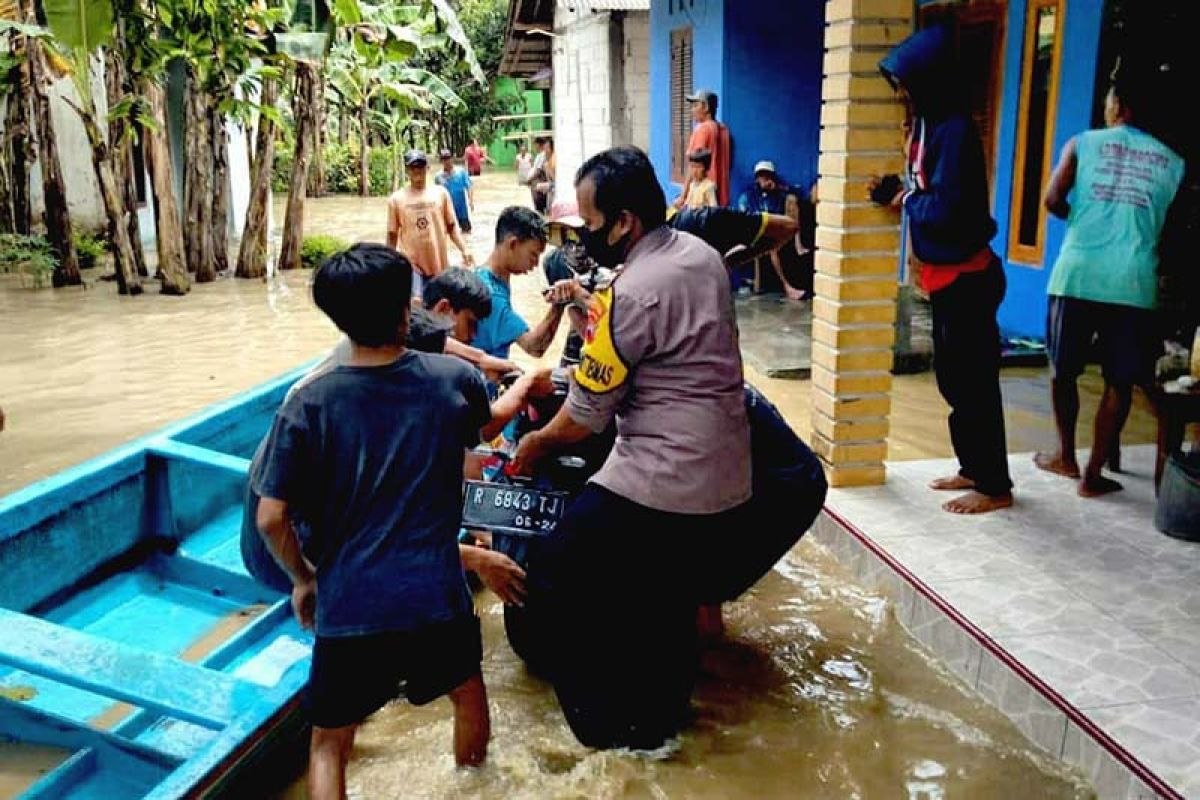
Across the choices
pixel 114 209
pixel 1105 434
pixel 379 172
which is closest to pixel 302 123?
pixel 114 209

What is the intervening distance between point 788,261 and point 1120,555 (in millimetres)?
7742

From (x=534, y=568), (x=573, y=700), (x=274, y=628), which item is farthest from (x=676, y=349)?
(x=274, y=628)

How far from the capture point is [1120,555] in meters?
4.20

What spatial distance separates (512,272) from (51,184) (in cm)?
1036

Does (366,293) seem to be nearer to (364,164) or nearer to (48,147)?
(48,147)

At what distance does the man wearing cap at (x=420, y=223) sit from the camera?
834 centimetres

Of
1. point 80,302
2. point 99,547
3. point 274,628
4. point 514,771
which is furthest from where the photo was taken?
point 80,302

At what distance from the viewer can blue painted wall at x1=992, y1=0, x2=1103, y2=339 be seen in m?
7.23

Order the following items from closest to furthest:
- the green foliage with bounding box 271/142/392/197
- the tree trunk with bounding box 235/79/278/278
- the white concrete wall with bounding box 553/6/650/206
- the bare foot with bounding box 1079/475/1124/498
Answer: the bare foot with bounding box 1079/475/1124/498 < the tree trunk with bounding box 235/79/278/278 < the white concrete wall with bounding box 553/6/650/206 < the green foliage with bounding box 271/142/392/197

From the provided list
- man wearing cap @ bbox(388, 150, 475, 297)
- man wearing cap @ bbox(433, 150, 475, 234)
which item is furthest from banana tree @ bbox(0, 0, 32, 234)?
man wearing cap @ bbox(388, 150, 475, 297)

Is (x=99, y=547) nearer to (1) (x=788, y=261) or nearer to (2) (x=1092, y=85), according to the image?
(2) (x=1092, y=85)

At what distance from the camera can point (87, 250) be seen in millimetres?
14883

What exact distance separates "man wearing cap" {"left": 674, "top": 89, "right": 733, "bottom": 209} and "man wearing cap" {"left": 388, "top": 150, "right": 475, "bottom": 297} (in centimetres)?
346

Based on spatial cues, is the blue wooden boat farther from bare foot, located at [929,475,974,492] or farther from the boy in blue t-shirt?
bare foot, located at [929,475,974,492]
